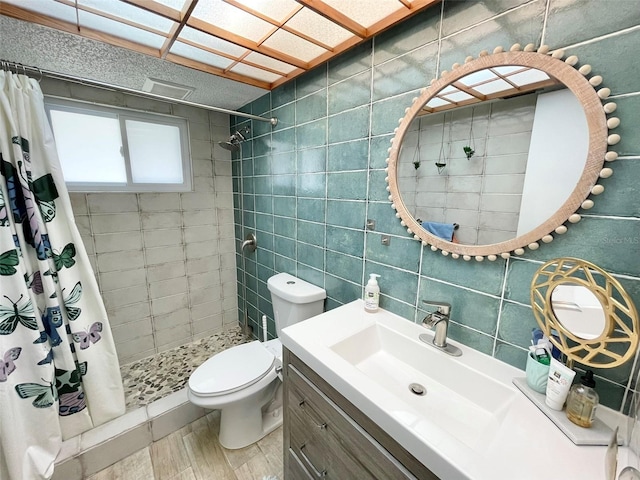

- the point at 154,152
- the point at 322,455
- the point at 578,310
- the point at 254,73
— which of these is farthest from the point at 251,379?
the point at 154,152

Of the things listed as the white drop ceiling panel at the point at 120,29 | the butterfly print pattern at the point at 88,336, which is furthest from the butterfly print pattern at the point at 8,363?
the white drop ceiling panel at the point at 120,29

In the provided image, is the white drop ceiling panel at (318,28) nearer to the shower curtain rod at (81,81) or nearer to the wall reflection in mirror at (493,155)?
the wall reflection in mirror at (493,155)

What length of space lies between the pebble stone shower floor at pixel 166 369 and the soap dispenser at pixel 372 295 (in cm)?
153

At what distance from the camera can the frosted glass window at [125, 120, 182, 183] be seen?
188 centimetres

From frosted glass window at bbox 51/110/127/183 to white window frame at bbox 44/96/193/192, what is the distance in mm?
26

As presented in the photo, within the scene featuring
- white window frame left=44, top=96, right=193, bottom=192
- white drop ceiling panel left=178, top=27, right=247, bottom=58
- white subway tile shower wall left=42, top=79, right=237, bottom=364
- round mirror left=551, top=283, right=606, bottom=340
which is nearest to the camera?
round mirror left=551, top=283, right=606, bottom=340

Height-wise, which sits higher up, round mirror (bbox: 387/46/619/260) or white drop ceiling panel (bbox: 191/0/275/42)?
white drop ceiling panel (bbox: 191/0/275/42)

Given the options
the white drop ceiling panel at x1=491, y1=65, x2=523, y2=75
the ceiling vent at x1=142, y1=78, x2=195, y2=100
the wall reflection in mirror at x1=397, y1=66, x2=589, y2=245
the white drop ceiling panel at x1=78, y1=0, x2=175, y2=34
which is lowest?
the wall reflection in mirror at x1=397, y1=66, x2=589, y2=245

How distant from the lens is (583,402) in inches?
22.8

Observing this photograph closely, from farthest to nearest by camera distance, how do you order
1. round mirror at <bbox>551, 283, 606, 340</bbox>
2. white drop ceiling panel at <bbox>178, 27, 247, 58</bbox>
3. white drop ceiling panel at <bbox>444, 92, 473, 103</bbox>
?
white drop ceiling panel at <bbox>178, 27, 247, 58</bbox> → white drop ceiling panel at <bbox>444, 92, 473, 103</bbox> → round mirror at <bbox>551, 283, 606, 340</bbox>

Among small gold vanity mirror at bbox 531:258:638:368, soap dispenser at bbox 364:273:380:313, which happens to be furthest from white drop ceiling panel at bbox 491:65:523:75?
soap dispenser at bbox 364:273:380:313

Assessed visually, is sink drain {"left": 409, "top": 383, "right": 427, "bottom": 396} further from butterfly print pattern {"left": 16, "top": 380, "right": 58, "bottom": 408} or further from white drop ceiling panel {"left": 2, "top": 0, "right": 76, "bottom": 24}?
white drop ceiling panel {"left": 2, "top": 0, "right": 76, "bottom": 24}

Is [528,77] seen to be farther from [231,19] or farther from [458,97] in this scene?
[231,19]

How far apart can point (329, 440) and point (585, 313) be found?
0.82 m
